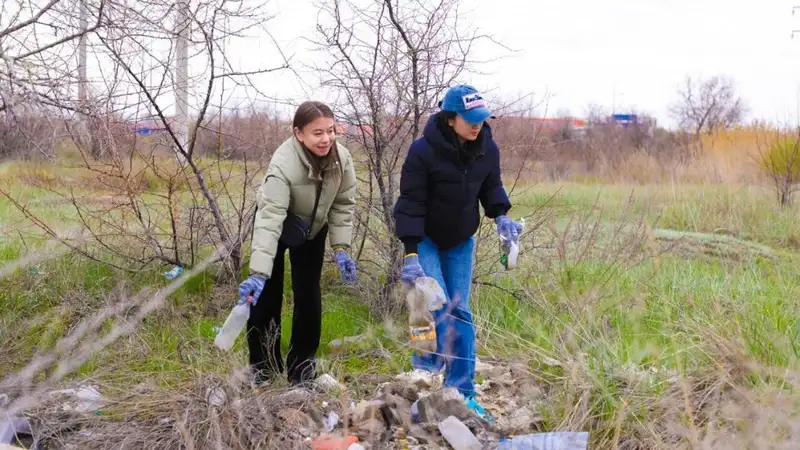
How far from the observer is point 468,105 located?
11.8ft

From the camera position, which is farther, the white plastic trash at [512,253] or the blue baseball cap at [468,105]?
the white plastic trash at [512,253]

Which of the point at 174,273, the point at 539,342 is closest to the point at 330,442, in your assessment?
the point at 539,342

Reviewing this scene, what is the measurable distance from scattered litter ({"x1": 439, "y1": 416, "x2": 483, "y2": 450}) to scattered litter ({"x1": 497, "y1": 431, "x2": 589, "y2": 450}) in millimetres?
146

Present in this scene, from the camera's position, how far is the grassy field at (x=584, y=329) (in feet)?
10.8

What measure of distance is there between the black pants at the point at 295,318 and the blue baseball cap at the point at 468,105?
0.97 metres

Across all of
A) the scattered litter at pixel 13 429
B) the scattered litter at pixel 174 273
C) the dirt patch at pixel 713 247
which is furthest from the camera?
the dirt patch at pixel 713 247

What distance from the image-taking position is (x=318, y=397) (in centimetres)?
390

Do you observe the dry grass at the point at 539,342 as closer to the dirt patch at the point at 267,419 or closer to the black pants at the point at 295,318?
the dirt patch at the point at 267,419

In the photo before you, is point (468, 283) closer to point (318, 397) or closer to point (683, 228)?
point (318, 397)

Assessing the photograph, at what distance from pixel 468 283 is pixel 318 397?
0.91m

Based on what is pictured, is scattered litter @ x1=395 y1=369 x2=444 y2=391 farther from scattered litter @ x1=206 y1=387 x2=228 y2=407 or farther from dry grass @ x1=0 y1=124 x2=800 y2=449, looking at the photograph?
scattered litter @ x1=206 y1=387 x2=228 y2=407

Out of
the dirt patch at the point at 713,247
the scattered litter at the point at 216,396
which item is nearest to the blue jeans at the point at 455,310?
the scattered litter at the point at 216,396

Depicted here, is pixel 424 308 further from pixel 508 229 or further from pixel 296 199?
pixel 296 199

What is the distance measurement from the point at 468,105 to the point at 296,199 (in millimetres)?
946
